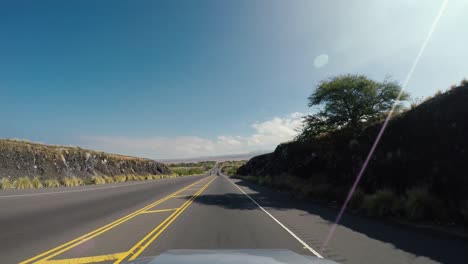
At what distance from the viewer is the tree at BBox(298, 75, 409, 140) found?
27281 millimetres

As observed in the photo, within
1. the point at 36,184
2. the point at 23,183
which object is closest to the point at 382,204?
the point at 23,183

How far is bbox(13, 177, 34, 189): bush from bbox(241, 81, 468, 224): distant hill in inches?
949

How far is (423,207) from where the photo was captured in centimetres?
1220

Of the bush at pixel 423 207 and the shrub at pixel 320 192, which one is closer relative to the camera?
the bush at pixel 423 207

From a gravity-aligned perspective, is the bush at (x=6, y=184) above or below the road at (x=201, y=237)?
above

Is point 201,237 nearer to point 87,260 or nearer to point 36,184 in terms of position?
point 87,260

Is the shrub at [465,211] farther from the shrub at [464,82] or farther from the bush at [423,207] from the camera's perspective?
the shrub at [464,82]

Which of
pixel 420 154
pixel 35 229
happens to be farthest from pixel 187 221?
pixel 420 154

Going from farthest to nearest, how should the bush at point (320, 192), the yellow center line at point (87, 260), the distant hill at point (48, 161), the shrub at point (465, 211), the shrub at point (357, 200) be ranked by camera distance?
1. the distant hill at point (48, 161)
2. the bush at point (320, 192)
3. the shrub at point (357, 200)
4. the shrub at point (465, 211)
5. the yellow center line at point (87, 260)

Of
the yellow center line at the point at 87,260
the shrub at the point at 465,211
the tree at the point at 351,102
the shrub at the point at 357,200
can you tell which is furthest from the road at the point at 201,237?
the tree at the point at 351,102

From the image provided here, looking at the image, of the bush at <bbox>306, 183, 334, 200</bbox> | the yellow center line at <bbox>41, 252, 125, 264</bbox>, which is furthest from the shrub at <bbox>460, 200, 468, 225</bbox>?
the bush at <bbox>306, 183, 334, 200</bbox>

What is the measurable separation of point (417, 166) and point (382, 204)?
2749mm

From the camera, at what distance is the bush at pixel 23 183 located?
28500mm

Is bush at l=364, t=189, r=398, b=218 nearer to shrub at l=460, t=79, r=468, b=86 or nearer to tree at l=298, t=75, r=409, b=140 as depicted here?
shrub at l=460, t=79, r=468, b=86
